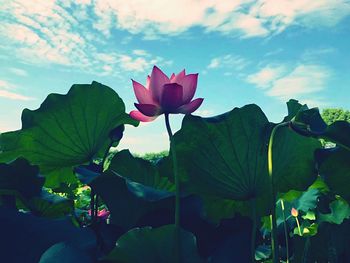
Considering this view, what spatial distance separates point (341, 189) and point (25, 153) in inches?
31.7

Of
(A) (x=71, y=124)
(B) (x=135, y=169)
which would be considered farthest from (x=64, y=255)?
(A) (x=71, y=124)

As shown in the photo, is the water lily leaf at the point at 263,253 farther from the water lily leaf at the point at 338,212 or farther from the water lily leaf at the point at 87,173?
the water lily leaf at the point at 87,173

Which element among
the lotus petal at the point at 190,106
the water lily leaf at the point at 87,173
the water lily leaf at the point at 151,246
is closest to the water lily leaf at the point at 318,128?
the lotus petal at the point at 190,106

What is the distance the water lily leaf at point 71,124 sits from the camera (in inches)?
42.0

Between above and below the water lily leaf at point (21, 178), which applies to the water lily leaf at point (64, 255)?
below

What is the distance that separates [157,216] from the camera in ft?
2.49

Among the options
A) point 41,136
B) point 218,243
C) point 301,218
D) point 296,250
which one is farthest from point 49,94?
point 301,218

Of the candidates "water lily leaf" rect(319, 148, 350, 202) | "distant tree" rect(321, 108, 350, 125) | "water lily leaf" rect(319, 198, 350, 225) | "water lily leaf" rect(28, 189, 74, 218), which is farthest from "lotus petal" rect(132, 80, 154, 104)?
"distant tree" rect(321, 108, 350, 125)

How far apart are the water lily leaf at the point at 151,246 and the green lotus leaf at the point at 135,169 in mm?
292

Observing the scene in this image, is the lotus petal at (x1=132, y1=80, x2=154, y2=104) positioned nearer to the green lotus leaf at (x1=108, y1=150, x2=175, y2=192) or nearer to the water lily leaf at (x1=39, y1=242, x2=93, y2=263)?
the green lotus leaf at (x1=108, y1=150, x2=175, y2=192)

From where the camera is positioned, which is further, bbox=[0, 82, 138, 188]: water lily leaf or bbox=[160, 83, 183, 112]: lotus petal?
bbox=[0, 82, 138, 188]: water lily leaf

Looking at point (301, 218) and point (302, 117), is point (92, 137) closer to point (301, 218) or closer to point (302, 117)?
point (302, 117)

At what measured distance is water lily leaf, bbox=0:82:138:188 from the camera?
1.07 meters

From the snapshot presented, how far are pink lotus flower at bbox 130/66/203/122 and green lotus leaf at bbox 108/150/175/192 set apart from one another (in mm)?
158
